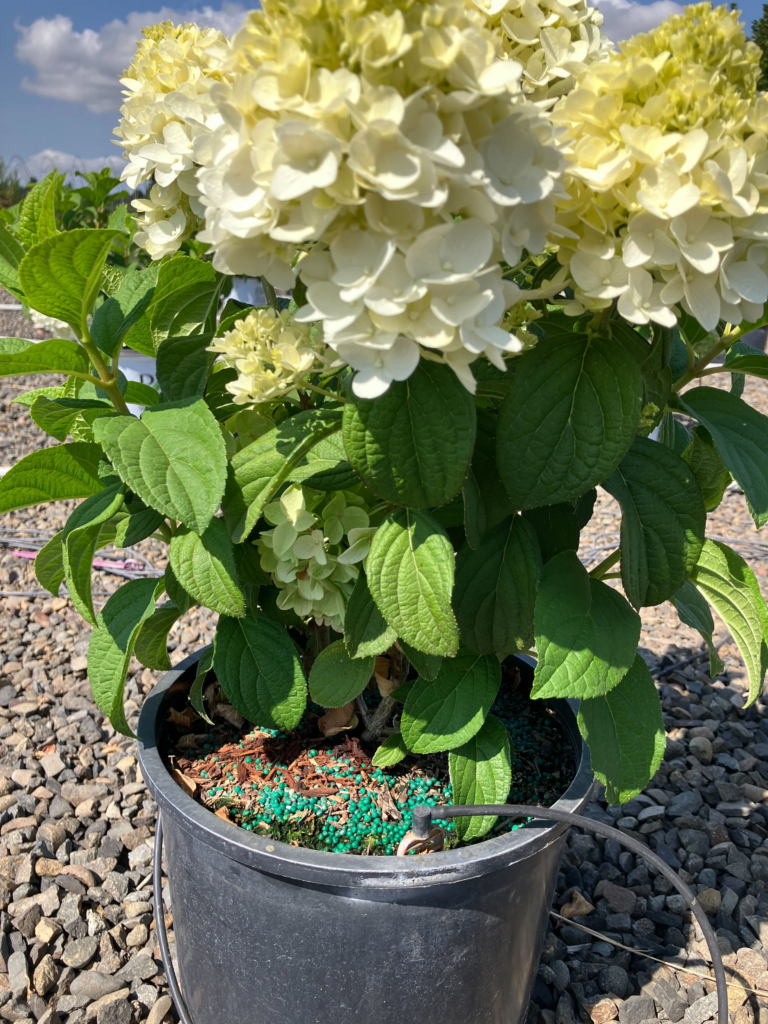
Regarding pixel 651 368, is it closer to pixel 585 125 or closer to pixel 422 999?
pixel 585 125

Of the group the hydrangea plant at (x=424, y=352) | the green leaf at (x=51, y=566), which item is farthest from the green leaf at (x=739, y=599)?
the green leaf at (x=51, y=566)

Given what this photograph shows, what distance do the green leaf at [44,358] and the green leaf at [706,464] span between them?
81 centimetres

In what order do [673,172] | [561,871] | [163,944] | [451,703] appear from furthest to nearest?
1. [561,871]
2. [163,944]
3. [451,703]
4. [673,172]

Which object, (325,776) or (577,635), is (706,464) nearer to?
(577,635)

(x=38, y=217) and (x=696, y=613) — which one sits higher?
(x=38, y=217)

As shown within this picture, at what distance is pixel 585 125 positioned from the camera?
2.42ft

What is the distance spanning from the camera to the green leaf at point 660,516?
3.15 ft

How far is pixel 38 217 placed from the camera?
102cm

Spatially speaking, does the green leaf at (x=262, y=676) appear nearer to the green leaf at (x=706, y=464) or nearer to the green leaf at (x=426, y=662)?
the green leaf at (x=426, y=662)

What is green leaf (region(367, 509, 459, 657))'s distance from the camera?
85 centimetres

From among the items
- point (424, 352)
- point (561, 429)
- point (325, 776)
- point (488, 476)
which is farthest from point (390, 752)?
point (424, 352)

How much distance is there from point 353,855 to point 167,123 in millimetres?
884

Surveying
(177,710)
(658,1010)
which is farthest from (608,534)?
(177,710)

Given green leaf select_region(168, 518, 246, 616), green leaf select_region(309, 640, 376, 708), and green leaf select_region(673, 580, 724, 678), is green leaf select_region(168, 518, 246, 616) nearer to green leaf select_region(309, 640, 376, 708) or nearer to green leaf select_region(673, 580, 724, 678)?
green leaf select_region(309, 640, 376, 708)
